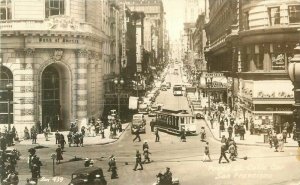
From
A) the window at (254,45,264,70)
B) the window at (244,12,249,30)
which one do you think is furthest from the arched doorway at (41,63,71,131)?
the window at (254,45,264,70)

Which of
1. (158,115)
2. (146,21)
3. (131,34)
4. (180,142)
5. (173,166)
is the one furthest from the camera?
(146,21)

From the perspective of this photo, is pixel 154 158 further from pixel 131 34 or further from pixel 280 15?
pixel 131 34

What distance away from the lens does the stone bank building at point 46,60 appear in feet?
120

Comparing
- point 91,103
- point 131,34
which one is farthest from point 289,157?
point 131,34

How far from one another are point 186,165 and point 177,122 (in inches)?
607

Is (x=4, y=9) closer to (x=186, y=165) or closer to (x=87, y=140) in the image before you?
(x=87, y=140)

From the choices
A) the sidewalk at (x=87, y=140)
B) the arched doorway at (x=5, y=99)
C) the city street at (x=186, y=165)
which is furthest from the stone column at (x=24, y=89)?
the city street at (x=186, y=165)

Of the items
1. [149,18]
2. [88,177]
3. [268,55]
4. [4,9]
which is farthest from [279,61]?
[149,18]

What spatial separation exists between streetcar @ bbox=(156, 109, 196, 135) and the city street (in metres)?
5.41

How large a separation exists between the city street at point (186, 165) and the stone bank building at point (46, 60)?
8.01 metres

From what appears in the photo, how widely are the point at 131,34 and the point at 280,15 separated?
5333cm

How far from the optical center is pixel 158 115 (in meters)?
41.6

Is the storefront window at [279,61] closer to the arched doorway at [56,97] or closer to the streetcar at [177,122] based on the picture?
the streetcar at [177,122]

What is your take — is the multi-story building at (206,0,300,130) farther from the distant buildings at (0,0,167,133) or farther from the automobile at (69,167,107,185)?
the automobile at (69,167,107,185)
